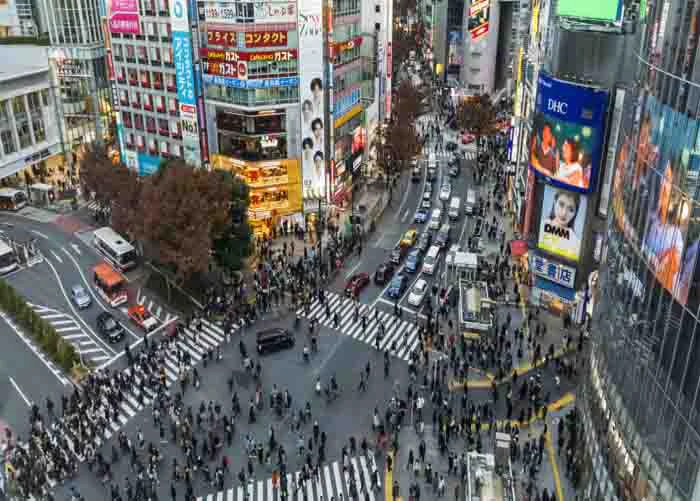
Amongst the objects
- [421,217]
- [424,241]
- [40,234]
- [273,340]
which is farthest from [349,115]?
[40,234]

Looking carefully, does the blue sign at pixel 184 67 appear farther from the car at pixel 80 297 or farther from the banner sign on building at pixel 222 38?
the car at pixel 80 297

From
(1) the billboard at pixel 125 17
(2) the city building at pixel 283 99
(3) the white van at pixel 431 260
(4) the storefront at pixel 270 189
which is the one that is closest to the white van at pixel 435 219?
(3) the white van at pixel 431 260

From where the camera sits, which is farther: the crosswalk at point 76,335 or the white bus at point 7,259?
the white bus at point 7,259

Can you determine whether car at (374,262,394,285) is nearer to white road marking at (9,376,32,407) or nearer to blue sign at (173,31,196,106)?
blue sign at (173,31,196,106)

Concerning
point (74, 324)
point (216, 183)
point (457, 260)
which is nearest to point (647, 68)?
point (457, 260)

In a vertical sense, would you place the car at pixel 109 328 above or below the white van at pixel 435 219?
below

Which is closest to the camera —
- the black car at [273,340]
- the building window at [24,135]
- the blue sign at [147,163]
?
the black car at [273,340]
